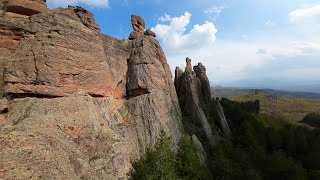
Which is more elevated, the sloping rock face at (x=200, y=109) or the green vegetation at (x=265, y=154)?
the sloping rock face at (x=200, y=109)

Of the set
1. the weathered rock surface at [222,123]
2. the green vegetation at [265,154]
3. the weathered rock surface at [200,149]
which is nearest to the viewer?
the green vegetation at [265,154]

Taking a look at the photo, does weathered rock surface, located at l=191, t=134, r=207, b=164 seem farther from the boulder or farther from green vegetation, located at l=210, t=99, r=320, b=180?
the boulder

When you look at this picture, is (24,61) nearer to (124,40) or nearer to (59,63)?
(59,63)

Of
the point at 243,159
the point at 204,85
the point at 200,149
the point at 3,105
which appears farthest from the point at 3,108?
the point at 204,85

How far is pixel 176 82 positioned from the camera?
95125 millimetres

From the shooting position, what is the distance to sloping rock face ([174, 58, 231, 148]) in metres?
83.4

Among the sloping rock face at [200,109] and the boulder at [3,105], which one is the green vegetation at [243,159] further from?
the boulder at [3,105]

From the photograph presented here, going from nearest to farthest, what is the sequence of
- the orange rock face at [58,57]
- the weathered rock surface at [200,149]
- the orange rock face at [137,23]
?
the orange rock face at [58,57]
the weathered rock surface at [200,149]
the orange rock face at [137,23]

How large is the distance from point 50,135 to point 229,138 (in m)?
68.5

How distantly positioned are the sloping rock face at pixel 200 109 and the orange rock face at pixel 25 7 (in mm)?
44039

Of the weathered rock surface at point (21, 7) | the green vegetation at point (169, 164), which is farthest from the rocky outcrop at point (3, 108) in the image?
the green vegetation at point (169, 164)

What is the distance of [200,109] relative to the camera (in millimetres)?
86875

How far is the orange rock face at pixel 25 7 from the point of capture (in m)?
57.1

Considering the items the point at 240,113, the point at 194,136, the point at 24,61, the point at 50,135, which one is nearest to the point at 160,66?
the point at 194,136
